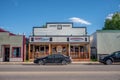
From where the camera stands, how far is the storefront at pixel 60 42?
1730 inches

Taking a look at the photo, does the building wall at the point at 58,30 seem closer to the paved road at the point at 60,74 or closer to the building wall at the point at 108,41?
the building wall at the point at 108,41

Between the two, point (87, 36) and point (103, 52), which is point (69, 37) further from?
point (103, 52)

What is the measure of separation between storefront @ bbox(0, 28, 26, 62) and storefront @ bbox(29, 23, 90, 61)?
1.88 m

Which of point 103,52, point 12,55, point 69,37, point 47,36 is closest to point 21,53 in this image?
point 12,55

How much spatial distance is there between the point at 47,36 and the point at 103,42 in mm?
8591

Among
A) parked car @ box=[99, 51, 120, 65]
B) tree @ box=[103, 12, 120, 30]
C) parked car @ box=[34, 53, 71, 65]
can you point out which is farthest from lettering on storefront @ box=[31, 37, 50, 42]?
tree @ box=[103, 12, 120, 30]

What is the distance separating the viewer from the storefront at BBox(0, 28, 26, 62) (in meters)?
42.5

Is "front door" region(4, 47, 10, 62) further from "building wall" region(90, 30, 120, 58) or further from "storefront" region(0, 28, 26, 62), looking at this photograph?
"building wall" region(90, 30, 120, 58)

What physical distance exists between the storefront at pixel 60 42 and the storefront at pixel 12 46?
188 cm

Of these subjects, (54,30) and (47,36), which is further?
(54,30)

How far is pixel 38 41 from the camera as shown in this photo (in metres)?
44.0

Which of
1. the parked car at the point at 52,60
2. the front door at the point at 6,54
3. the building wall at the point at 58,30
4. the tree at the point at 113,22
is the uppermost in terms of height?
the tree at the point at 113,22

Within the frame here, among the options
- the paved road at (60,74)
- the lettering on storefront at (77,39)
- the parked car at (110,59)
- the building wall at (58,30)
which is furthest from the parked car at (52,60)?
the building wall at (58,30)

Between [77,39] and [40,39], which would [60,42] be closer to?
[77,39]
